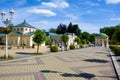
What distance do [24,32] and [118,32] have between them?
170ft

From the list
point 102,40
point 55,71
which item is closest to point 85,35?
point 102,40

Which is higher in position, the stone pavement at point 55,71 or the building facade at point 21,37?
the building facade at point 21,37

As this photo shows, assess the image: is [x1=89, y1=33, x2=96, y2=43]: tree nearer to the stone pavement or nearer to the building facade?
the building facade

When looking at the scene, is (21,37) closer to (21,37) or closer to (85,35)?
(21,37)

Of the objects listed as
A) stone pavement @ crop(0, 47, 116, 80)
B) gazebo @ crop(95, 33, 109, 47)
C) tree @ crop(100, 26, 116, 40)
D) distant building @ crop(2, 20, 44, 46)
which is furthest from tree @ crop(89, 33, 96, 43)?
stone pavement @ crop(0, 47, 116, 80)

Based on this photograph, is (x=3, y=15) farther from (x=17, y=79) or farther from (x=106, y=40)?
(x=106, y=40)

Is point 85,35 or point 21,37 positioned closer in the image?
point 21,37

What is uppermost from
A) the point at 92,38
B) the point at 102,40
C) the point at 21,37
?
the point at 92,38

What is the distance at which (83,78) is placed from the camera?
9.70 metres

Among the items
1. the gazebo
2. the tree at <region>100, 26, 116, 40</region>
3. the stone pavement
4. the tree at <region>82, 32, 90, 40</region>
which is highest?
the tree at <region>100, 26, 116, 40</region>

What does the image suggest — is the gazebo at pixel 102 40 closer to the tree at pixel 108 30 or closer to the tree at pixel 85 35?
the tree at pixel 85 35

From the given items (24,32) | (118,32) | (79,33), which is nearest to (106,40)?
(79,33)

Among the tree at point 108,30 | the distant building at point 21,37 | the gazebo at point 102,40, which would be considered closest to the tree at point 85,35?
the gazebo at point 102,40

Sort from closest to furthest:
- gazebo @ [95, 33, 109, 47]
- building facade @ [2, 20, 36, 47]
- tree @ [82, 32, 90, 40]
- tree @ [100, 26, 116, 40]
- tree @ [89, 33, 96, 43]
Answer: building facade @ [2, 20, 36, 47], gazebo @ [95, 33, 109, 47], tree @ [82, 32, 90, 40], tree @ [100, 26, 116, 40], tree @ [89, 33, 96, 43]
